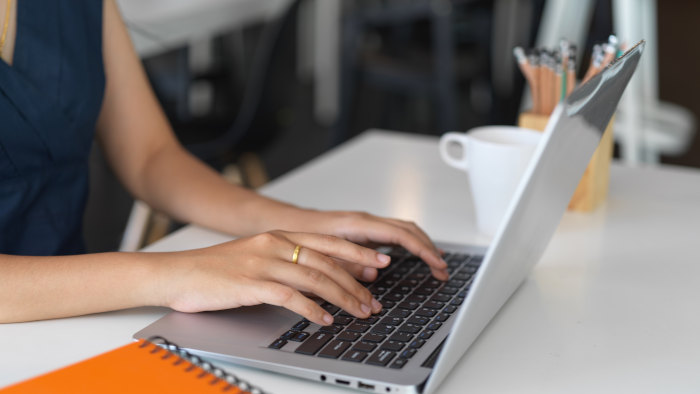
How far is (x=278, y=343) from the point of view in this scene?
683 mm

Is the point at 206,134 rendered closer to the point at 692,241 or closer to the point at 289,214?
the point at 289,214

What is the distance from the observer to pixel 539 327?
2.48ft

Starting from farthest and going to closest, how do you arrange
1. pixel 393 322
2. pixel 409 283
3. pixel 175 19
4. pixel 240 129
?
pixel 175 19, pixel 240 129, pixel 409 283, pixel 393 322

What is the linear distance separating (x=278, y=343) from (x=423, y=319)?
0.44 feet

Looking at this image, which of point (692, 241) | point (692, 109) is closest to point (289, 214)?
point (692, 241)

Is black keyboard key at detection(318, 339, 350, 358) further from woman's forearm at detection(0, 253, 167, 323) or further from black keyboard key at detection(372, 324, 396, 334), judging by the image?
woman's forearm at detection(0, 253, 167, 323)

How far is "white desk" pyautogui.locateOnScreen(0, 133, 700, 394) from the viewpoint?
2.21ft

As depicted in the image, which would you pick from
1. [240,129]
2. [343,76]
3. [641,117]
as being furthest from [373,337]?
[343,76]

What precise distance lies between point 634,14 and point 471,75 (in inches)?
68.0

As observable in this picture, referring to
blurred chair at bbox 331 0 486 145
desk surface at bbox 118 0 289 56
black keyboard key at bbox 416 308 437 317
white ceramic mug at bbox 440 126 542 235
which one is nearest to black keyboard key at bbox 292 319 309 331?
black keyboard key at bbox 416 308 437 317

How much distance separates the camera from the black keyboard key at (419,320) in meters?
0.72

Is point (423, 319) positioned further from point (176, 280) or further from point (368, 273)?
point (176, 280)

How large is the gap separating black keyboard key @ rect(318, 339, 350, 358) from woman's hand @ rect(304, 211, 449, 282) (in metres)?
0.15

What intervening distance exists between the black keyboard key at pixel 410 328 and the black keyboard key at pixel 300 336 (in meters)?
0.08
